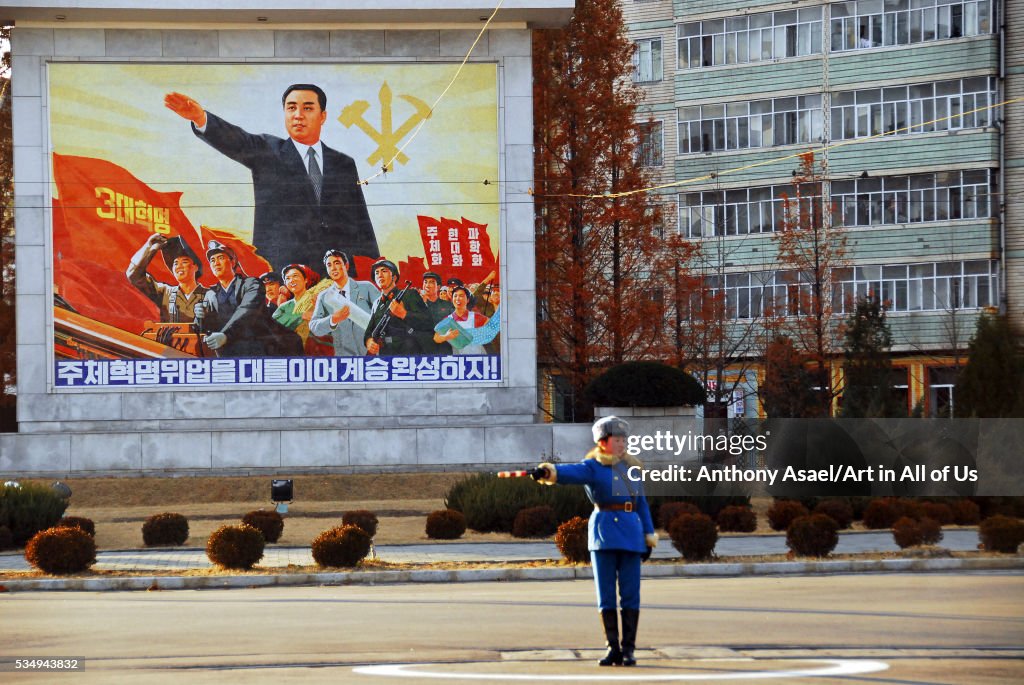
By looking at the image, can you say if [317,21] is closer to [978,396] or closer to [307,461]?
[307,461]

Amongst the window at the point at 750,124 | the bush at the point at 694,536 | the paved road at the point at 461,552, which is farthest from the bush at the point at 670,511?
the window at the point at 750,124

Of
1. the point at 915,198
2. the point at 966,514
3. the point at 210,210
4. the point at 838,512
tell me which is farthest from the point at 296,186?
the point at 915,198

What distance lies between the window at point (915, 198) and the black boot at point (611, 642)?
1895 inches

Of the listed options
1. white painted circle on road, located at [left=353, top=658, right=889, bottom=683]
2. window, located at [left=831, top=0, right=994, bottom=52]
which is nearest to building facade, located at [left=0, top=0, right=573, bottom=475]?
window, located at [left=831, top=0, right=994, bottom=52]

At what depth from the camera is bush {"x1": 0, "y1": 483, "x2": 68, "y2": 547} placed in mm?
26797

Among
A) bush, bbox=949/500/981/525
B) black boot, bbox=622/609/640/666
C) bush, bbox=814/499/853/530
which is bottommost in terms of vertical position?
bush, bbox=949/500/981/525

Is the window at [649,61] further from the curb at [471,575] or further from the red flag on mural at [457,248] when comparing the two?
the curb at [471,575]

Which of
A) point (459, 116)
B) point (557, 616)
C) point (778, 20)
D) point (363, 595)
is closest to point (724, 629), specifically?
point (557, 616)

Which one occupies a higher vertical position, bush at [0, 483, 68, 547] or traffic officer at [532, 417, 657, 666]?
traffic officer at [532, 417, 657, 666]

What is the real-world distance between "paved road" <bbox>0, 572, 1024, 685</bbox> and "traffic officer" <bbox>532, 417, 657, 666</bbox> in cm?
36

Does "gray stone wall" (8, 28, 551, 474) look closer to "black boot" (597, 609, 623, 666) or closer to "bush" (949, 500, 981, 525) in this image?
"bush" (949, 500, 981, 525)

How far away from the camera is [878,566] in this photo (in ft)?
68.9

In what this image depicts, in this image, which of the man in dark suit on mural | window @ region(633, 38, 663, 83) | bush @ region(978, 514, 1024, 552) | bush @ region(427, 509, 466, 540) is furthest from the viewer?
window @ region(633, 38, 663, 83)

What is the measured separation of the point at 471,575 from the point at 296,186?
686 inches
